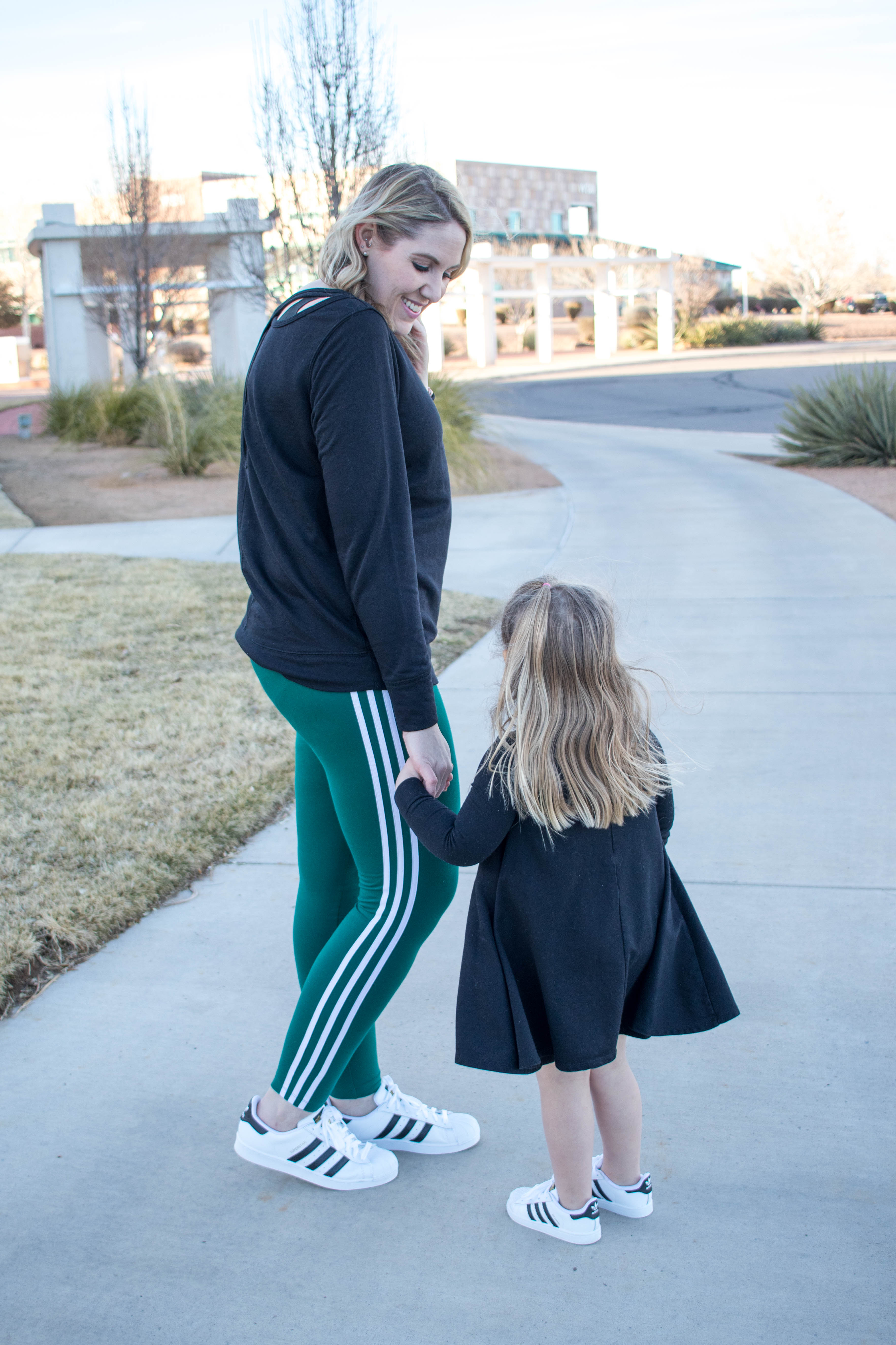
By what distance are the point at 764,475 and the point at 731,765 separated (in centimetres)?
877

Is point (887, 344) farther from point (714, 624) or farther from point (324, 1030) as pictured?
point (324, 1030)

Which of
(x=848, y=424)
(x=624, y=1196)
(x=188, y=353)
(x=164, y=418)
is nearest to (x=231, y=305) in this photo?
(x=164, y=418)

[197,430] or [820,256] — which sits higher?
[820,256]

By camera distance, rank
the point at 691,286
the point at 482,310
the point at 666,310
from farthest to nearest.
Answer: the point at 691,286 → the point at 666,310 → the point at 482,310

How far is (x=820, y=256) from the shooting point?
61.3 meters

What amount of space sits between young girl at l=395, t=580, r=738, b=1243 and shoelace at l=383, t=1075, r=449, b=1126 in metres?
0.33

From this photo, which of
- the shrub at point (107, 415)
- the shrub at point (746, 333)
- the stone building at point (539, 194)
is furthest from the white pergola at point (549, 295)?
the stone building at point (539, 194)

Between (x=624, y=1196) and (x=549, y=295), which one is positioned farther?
(x=549, y=295)

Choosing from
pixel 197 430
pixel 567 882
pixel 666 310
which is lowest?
pixel 567 882

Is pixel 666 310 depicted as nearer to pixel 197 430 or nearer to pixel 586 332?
pixel 586 332

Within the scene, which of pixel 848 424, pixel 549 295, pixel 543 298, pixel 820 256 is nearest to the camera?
pixel 848 424

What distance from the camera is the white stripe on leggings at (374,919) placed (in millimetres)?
1917

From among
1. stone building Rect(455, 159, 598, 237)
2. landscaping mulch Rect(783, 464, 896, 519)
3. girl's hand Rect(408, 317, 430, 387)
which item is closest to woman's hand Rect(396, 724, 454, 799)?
girl's hand Rect(408, 317, 430, 387)

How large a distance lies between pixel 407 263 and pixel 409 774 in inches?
33.6
